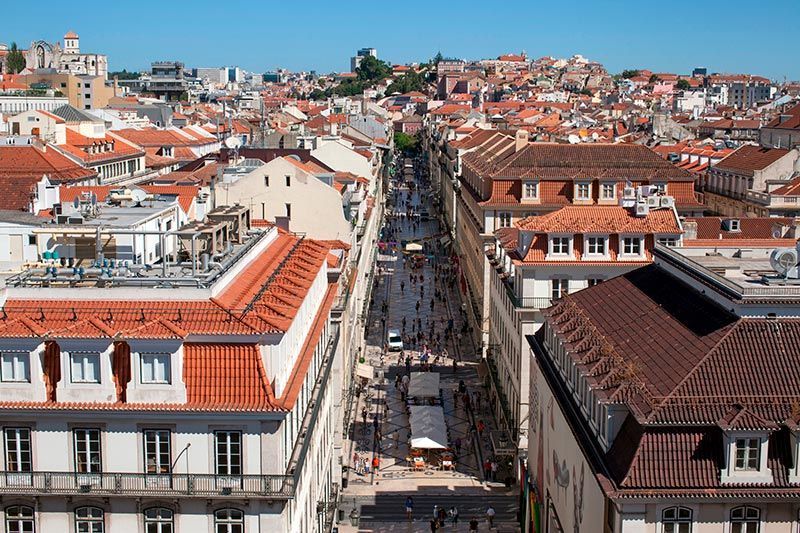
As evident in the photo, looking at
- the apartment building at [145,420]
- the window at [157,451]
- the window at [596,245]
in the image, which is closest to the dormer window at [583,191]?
the window at [596,245]

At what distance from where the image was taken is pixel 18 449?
29.6 metres

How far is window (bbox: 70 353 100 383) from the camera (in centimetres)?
2928

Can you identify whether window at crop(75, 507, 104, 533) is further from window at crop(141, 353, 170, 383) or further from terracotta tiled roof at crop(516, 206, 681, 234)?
terracotta tiled roof at crop(516, 206, 681, 234)

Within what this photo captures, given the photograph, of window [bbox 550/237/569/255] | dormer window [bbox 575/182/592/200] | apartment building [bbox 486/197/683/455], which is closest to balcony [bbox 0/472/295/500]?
apartment building [bbox 486/197/683/455]

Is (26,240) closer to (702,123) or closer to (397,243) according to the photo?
(397,243)

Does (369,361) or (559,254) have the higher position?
(559,254)

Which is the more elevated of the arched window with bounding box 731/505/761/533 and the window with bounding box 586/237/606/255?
the window with bounding box 586/237/606/255

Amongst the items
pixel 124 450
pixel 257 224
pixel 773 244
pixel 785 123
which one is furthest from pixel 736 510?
pixel 785 123

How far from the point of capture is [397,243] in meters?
138

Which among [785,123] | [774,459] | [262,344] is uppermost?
[785,123]

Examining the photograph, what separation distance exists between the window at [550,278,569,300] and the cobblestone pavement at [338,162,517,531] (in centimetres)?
891

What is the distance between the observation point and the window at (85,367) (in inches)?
1153

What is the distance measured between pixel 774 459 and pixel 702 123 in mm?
151242

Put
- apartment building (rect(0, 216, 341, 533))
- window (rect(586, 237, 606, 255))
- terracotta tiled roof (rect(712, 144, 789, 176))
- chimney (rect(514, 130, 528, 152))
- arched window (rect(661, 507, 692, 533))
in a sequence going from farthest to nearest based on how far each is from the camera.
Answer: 1. chimney (rect(514, 130, 528, 152))
2. terracotta tiled roof (rect(712, 144, 789, 176))
3. window (rect(586, 237, 606, 255))
4. arched window (rect(661, 507, 692, 533))
5. apartment building (rect(0, 216, 341, 533))
